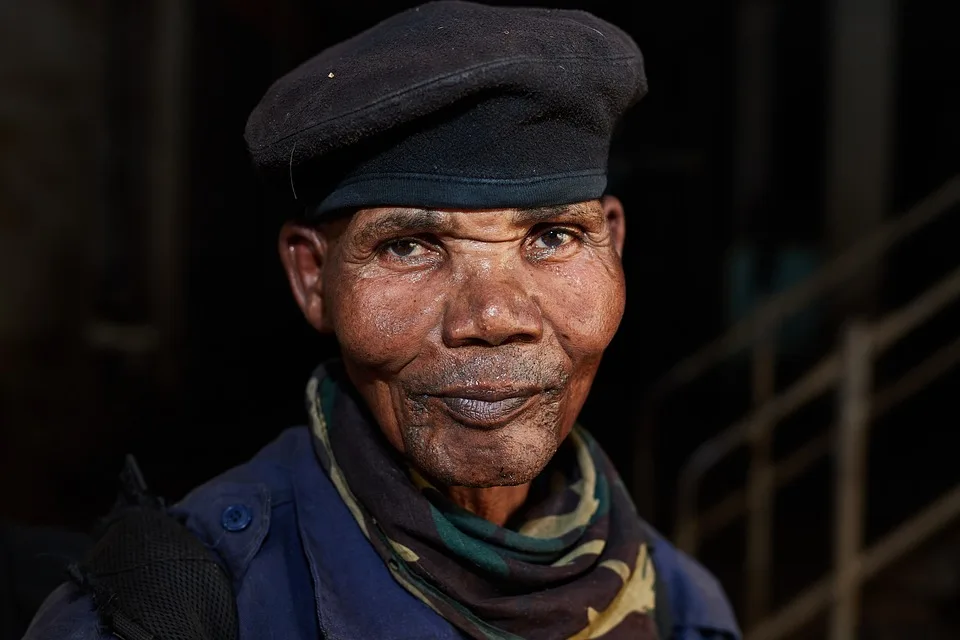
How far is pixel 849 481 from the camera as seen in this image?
3.39m

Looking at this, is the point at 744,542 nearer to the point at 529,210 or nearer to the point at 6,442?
the point at 6,442

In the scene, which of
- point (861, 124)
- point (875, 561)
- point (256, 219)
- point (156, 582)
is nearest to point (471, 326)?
point (156, 582)

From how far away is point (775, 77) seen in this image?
279 inches

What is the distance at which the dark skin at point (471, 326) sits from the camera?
129 cm

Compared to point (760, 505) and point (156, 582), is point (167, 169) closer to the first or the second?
point (760, 505)

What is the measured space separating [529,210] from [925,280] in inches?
253

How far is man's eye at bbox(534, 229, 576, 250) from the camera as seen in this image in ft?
4.48

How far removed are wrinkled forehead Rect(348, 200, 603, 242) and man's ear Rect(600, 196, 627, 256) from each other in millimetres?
191

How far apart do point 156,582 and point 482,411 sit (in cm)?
47

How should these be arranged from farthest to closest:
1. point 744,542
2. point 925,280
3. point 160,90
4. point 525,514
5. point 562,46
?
point 925,280 → point 744,542 → point 160,90 → point 525,514 → point 562,46

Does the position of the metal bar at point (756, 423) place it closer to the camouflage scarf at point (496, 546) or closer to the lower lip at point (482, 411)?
the camouflage scarf at point (496, 546)

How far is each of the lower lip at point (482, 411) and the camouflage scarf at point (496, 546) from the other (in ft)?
0.51

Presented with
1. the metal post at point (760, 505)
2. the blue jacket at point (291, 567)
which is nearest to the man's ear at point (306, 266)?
the blue jacket at point (291, 567)

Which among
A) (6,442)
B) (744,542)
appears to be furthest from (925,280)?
(6,442)
